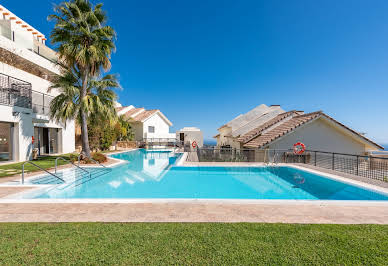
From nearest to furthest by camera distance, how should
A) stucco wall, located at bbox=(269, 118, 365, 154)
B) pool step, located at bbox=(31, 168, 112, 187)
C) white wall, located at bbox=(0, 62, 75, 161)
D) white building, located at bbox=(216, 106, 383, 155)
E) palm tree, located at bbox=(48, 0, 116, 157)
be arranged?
pool step, located at bbox=(31, 168, 112, 187) < palm tree, located at bbox=(48, 0, 116, 157) < white wall, located at bbox=(0, 62, 75, 161) < white building, located at bbox=(216, 106, 383, 155) < stucco wall, located at bbox=(269, 118, 365, 154)

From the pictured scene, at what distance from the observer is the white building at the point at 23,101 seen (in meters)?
13.7

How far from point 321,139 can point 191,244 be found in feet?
55.7

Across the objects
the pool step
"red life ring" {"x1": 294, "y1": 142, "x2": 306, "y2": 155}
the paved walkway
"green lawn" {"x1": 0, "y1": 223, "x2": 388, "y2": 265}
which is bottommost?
the pool step

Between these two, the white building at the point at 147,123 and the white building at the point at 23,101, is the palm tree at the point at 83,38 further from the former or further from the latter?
the white building at the point at 147,123

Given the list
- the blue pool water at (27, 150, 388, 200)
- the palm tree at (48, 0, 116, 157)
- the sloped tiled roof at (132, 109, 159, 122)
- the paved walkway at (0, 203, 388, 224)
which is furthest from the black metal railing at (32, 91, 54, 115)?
the sloped tiled roof at (132, 109, 159, 122)

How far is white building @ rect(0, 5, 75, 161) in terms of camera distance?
1369cm

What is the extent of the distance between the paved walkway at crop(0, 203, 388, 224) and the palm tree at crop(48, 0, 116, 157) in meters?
10.0

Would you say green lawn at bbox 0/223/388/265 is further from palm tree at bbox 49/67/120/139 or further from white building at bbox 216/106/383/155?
white building at bbox 216/106/383/155

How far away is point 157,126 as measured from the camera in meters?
37.5

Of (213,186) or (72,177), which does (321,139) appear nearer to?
(213,186)

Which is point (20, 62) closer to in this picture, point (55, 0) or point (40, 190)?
point (55, 0)

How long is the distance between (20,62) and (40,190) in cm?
1537

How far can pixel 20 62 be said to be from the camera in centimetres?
1623

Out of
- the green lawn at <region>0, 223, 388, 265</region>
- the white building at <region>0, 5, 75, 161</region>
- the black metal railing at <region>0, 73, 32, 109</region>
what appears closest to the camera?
the green lawn at <region>0, 223, 388, 265</region>
